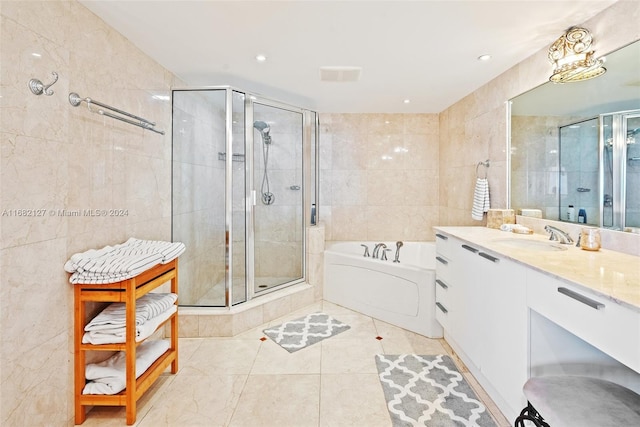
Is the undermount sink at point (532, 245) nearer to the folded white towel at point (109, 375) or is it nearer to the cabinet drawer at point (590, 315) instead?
the cabinet drawer at point (590, 315)

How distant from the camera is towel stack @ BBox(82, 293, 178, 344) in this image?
1533mm

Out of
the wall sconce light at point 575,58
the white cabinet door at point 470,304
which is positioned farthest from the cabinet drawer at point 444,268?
the wall sconce light at point 575,58

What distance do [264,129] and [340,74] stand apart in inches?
35.3

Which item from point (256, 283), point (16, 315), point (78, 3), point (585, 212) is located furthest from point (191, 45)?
point (585, 212)

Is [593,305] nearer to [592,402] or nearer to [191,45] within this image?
[592,402]

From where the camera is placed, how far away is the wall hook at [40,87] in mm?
1312

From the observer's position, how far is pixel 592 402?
103 cm

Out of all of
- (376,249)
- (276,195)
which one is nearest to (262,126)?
(276,195)

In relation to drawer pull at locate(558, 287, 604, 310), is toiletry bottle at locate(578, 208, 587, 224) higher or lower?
higher

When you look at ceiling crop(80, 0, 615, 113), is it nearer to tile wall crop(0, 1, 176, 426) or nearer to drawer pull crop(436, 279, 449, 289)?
tile wall crop(0, 1, 176, 426)

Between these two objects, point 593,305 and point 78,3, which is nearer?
point 593,305

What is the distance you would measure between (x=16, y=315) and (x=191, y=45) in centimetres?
180

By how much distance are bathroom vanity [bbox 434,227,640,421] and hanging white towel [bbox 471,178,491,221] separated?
1.92 feet

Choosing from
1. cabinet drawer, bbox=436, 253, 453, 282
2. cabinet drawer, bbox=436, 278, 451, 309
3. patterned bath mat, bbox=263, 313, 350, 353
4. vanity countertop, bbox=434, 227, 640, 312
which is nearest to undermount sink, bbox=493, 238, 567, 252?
vanity countertop, bbox=434, 227, 640, 312
